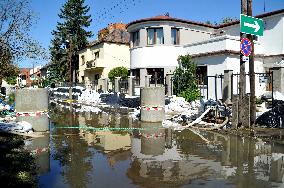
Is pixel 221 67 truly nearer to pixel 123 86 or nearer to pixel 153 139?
pixel 123 86

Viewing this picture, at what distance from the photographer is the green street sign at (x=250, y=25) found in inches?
445

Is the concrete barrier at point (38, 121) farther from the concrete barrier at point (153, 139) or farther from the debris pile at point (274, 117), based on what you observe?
the debris pile at point (274, 117)

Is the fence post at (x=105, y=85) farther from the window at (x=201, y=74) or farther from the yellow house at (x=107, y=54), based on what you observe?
the window at (x=201, y=74)

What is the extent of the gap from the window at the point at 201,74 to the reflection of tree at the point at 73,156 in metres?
15.3

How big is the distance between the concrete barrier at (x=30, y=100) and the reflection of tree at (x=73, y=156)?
4.01 feet

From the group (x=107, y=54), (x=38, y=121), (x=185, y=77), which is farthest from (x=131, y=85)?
(x=107, y=54)

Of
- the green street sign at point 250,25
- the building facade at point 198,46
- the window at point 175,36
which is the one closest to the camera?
the green street sign at point 250,25

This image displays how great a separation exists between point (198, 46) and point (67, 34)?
34.0 meters

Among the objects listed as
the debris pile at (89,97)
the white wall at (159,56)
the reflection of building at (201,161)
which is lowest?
the reflection of building at (201,161)

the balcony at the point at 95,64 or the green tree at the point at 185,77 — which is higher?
the balcony at the point at 95,64

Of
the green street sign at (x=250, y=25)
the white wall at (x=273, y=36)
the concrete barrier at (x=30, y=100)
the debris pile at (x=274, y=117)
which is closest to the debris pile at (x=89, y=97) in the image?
the white wall at (x=273, y=36)

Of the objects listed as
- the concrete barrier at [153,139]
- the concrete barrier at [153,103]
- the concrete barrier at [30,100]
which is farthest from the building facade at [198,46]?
the concrete barrier at [30,100]

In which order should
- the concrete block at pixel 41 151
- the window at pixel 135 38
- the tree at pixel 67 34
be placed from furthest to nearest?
1. the tree at pixel 67 34
2. the window at pixel 135 38
3. the concrete block at pixel 41 151

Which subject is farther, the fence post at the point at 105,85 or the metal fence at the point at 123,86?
the fence post at the point at 105,85
